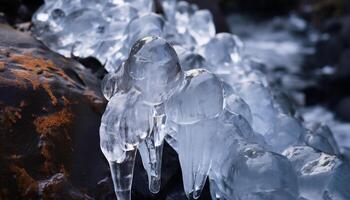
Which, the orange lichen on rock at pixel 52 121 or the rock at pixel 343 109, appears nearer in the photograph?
the orange lichen on rock at pixel 52 121

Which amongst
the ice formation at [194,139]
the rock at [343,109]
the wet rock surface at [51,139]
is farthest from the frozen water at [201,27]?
the rock at [343,109]

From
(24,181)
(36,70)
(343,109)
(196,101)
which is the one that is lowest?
(343,109)

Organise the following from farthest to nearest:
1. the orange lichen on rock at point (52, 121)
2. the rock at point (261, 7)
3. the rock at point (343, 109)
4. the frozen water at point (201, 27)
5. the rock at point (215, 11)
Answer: the rock at point (261, 7)
the rock at point (343, 109)
the rock at point (215, 11)
the frozen water at point (201, 27)
the orange lichen on rock at point (52, 121)

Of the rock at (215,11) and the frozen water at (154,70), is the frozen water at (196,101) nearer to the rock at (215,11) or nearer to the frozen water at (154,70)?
the frozen water at (154,70)

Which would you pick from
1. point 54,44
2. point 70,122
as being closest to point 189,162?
point 70,122

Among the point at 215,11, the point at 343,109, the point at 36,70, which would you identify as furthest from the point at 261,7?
the point at 36,70

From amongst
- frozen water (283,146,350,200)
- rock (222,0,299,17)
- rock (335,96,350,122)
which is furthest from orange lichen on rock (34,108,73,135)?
rock (222,0,299,17)

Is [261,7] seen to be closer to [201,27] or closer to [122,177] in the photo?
[201,27]
